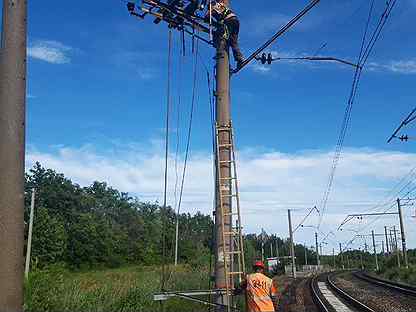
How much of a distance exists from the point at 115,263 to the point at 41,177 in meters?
19.9

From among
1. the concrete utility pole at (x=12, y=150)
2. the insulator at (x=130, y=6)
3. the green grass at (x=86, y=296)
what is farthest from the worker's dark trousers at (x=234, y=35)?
the concrete utility pole at (x=12, y=150)

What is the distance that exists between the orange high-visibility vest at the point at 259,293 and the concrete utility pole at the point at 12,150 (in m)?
4.54

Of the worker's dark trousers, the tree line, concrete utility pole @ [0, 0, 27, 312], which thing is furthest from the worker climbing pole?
the tree line

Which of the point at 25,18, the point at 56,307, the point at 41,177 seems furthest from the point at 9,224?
the point at 41,177

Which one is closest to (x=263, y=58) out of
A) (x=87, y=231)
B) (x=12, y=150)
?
(x=12, y=150)

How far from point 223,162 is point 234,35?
326cm

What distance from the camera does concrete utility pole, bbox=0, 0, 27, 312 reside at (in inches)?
162

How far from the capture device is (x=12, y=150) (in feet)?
14.1

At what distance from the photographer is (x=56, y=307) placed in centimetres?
1049

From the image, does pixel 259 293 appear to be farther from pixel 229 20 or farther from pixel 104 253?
pixel 104 253

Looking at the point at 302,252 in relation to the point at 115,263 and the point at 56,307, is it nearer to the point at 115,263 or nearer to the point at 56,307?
the point at 115,263

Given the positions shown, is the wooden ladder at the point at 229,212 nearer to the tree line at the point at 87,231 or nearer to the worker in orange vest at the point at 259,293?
the worker in orange vest at the point at 259,293

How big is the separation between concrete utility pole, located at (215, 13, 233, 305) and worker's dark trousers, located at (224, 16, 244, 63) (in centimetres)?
22

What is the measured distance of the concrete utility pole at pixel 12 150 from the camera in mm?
4113
